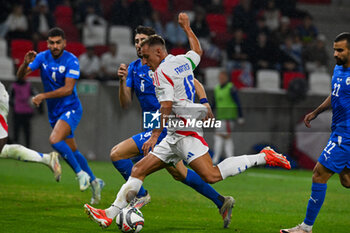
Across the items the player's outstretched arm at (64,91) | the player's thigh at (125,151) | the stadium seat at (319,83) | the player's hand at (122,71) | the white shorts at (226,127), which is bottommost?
the white shorts at (226,127)

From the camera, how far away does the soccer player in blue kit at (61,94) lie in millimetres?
8859

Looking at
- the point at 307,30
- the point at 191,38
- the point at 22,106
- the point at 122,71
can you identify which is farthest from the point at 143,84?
the point at 307,30

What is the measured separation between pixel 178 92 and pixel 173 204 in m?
3.00

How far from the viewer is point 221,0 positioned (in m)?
20.7

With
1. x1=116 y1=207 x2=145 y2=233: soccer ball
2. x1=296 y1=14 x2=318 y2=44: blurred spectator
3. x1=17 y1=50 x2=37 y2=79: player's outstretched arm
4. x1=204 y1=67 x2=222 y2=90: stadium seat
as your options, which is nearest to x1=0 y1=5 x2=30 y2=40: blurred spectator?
x1=204 y1=67 x2=222 y2=90: stadium seat

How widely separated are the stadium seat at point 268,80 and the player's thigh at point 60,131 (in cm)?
908

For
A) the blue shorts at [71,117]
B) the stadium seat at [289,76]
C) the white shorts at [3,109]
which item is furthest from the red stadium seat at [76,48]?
the white shorts at [3,109]

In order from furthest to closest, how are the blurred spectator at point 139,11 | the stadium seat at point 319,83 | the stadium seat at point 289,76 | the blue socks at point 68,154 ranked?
1. the blurred spectator at point 139,11
2. the stadium seat at point 319,83
3. the stadium seat at point 289,76
4. the blue socks at point 68,154

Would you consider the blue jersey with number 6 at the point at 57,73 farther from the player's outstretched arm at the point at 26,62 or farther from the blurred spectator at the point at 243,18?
the blurred spectator at the point at 243,18

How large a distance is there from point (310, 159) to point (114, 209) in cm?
992

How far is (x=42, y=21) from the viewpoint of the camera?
1761 cm

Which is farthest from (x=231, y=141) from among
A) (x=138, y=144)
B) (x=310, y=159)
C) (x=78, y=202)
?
Answer: (x=138, y=144)

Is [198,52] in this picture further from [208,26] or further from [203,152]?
[208,26]

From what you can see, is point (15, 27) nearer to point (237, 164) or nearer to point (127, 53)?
point (127, 53)
